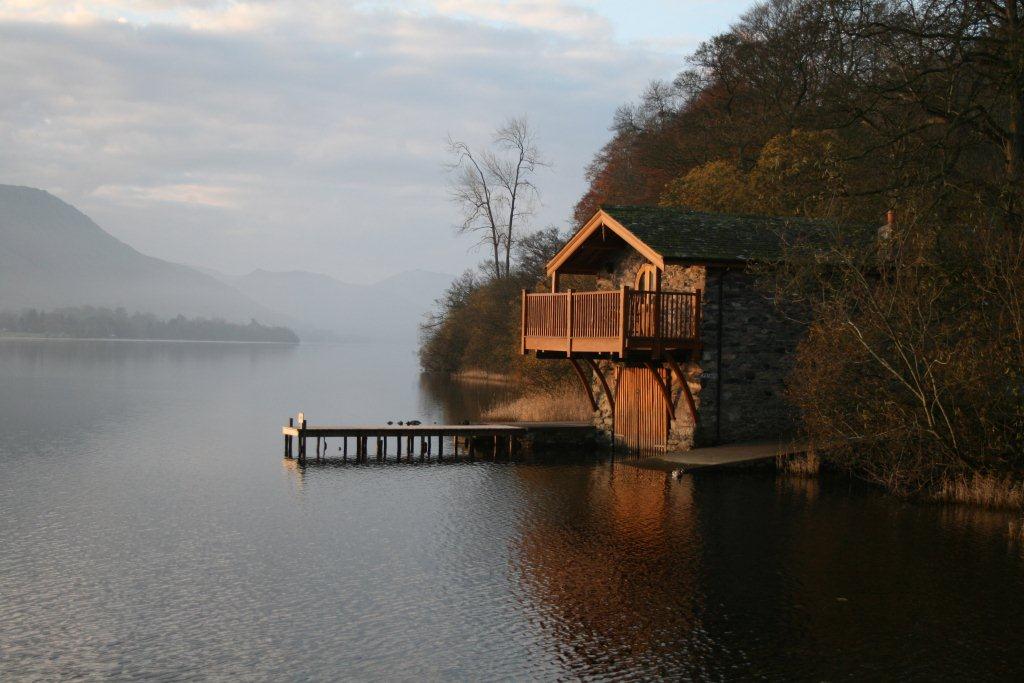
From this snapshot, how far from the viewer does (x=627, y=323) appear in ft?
81.5

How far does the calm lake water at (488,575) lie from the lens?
37.2 feet

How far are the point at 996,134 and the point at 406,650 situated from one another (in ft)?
66.0

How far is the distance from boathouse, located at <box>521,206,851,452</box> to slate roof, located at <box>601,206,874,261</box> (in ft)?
0.11

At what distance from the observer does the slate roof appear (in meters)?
→ 25.2

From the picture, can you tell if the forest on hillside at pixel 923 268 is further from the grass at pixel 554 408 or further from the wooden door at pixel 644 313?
the grass at pixel 554 408

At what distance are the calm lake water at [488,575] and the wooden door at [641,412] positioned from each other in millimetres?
1737

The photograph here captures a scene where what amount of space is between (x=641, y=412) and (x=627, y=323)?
4.25m

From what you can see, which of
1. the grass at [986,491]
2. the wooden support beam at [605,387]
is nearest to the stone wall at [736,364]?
the wooden support beam at [605,387]

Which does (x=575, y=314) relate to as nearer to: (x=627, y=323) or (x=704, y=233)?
(x=627, y=323)

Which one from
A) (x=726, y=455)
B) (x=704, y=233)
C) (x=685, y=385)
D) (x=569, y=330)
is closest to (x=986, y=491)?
(x=726, y=455)

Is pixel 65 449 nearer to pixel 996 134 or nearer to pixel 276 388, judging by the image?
pixel 996 134

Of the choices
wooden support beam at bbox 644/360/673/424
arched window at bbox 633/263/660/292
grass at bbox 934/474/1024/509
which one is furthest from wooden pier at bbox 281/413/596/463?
grass at bbox 934/474/1024/509

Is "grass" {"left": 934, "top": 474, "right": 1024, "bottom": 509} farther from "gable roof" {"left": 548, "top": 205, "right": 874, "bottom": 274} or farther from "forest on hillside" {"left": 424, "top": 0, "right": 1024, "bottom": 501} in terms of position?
"gable roof" {"left": 548, "top": 205, "right": 874, "bottom": 274}

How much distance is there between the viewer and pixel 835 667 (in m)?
11.1
